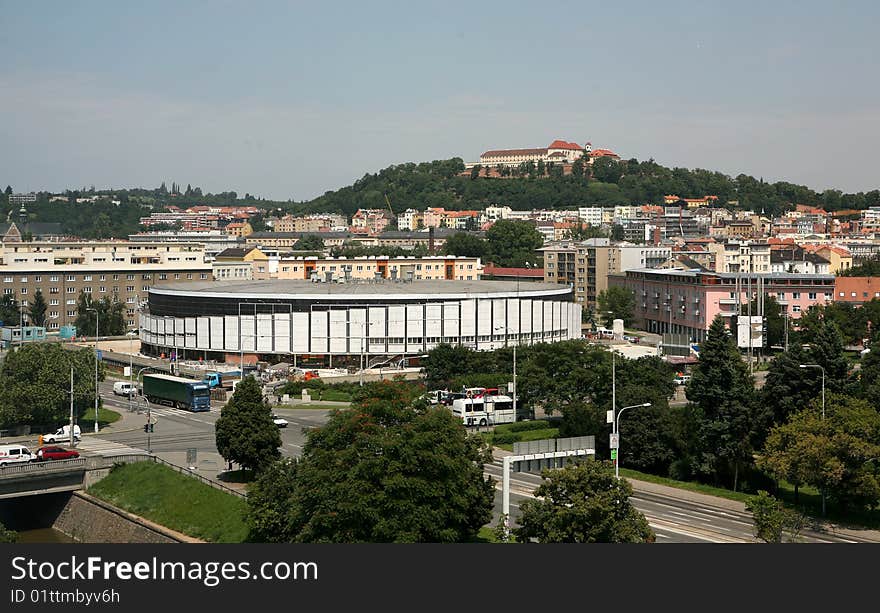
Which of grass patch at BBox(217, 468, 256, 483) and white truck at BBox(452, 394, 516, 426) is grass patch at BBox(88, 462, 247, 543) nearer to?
grass patch at BBox(217, 468, 256, 483)

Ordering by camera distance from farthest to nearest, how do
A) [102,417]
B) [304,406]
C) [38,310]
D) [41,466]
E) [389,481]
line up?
[38,310]
[304,406]
[102,417]
[41,466]
[389,481]

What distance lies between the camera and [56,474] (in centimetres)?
2559

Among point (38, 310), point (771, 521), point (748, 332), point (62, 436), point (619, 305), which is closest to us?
point (771, 521)

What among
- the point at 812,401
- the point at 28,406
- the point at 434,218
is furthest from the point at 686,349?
the point at 434,218

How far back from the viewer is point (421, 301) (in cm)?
4972

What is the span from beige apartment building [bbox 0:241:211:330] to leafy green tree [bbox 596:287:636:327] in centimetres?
2446

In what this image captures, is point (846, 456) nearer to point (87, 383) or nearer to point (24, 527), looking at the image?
point (24, 527)

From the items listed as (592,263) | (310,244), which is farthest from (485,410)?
(310,244)

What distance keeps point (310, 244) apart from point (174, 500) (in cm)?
9601

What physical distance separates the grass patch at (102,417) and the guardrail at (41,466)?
7.10 meters

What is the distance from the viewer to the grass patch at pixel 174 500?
2292cm

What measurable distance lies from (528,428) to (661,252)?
49.4 meters

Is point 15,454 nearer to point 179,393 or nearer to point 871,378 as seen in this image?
point 179,393

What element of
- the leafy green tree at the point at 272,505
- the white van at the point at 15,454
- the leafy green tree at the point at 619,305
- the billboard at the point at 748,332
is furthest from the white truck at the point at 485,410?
the leafy green tree at the point at 619,305
